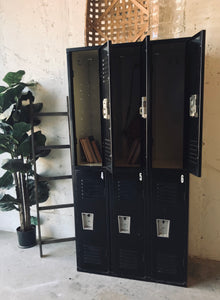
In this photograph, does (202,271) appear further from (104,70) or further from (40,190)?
(104,70)

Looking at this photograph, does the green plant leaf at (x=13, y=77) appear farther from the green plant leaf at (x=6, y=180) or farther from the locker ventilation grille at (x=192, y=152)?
the locker ventilation grille at (x=192, y=152)

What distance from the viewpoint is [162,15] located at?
2236 mm

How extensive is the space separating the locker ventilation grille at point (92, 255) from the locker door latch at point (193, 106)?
1.45m

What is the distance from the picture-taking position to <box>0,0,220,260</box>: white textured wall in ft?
7.20

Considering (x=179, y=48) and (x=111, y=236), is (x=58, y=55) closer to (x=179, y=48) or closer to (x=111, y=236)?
(x=179, y=48)

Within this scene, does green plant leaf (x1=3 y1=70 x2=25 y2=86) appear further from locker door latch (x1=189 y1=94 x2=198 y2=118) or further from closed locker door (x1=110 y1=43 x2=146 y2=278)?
locker door latch (x1=189 y1=94 x2=198 y2=118)

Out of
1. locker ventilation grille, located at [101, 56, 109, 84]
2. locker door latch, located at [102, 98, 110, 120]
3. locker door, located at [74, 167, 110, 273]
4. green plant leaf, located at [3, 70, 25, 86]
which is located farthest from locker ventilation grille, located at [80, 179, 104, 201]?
green plant leaf, located at [3, 70, 25, 86]

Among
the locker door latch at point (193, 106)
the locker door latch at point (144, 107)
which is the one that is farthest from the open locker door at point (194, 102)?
the locker door latch at point (144, 107)

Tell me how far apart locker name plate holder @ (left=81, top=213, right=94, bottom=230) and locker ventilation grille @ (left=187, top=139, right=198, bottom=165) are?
3.35 ft

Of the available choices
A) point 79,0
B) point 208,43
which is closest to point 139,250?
point 208,43

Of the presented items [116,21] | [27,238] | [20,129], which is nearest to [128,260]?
[27,238]

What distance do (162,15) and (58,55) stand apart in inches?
44.6

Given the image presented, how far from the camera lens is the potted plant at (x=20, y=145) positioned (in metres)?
2.46

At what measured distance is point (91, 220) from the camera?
227 centimetres
